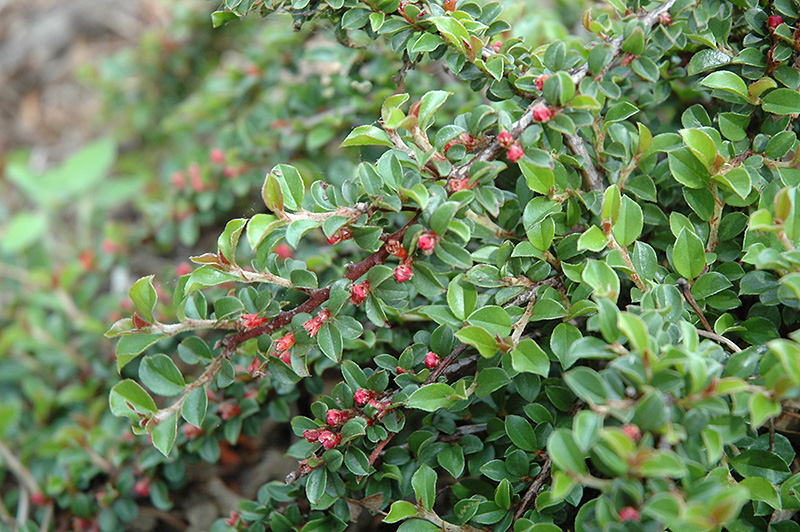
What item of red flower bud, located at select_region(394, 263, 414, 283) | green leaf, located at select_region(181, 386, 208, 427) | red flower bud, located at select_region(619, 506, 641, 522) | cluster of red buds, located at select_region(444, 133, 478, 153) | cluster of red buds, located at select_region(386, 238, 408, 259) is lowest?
green leaf, located at select_region(181, 386, 208, 427)

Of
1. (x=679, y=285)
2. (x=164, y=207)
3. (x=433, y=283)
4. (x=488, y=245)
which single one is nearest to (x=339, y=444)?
(x=433, y=283)

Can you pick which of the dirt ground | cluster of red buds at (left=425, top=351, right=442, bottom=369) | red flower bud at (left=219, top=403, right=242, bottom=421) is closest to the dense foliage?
cluster of red buds at (left=425, top=351, right=442, bottom=369)

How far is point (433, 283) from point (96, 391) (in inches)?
58.1

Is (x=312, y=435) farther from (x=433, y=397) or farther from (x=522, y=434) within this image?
(x=522, y=434)

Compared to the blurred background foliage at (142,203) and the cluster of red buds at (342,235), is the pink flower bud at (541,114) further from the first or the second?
the blurred background foliage at (142,203)

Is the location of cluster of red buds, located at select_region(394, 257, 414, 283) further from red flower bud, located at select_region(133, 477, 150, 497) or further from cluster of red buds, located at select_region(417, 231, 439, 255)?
red flower bud, located at select_region(133, 477, 150, 497)

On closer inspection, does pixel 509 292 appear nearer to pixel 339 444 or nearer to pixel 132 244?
pixel 339 444

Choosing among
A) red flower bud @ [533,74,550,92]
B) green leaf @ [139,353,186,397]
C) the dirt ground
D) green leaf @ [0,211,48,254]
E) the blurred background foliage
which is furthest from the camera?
the dirt ground

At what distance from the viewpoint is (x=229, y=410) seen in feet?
4.88

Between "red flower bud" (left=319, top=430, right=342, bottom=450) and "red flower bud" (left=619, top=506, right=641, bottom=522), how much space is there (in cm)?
53

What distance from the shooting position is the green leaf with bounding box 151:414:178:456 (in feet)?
3.72

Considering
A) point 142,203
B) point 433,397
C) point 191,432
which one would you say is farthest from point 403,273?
point 142,203

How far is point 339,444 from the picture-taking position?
114 cm

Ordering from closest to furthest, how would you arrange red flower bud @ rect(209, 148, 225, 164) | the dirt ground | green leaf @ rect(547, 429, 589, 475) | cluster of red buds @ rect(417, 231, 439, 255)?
green leaf @ rect(547, 429, 589, 475), cluster of red buds @ rect(417, 231, 439, 255), red flower bud @ rect(209, 148, 225, 164), the dirt ground
